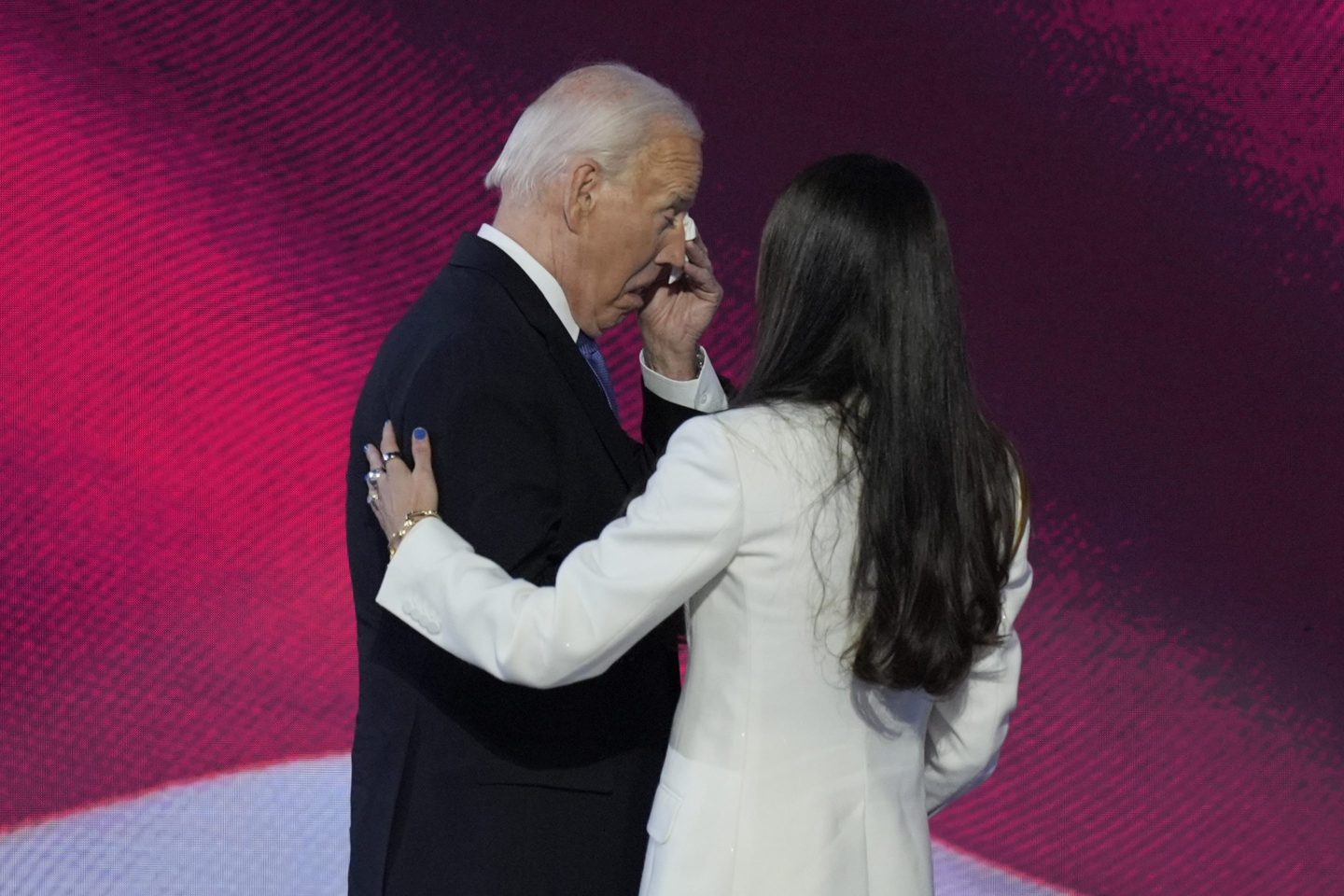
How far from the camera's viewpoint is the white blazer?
1.48 m

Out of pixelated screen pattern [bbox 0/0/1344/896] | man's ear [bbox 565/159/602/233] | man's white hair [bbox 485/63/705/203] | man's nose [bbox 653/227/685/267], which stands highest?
man's white hair [bbox 485/63/705/203]

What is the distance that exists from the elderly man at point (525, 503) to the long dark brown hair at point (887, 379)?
11.6 inches

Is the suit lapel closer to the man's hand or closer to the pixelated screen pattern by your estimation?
the man's hand

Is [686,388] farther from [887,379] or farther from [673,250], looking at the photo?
[887,379]

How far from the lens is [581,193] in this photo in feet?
6.22

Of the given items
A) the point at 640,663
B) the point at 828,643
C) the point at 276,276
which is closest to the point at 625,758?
the point at 640,663

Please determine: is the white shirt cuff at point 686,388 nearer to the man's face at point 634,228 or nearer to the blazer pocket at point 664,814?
the man's face at point 634,228

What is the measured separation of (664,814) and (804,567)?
317mm

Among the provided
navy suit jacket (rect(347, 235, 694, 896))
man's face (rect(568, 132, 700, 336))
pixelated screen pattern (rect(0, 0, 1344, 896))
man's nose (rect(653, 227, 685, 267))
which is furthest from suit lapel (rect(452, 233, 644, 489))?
pixelated screen pattern (rect(0, 0, 1344, 896))

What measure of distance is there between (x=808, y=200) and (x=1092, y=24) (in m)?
1.67

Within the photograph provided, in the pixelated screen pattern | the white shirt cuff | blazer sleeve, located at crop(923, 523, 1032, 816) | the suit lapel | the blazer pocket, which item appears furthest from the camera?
the pixelated screen pattern

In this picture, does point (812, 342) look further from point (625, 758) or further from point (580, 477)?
point (625, 758)

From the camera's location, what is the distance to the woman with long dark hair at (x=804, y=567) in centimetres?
149

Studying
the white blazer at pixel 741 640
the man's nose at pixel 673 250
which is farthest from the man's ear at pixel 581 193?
the white blazer at pixel 741 640
